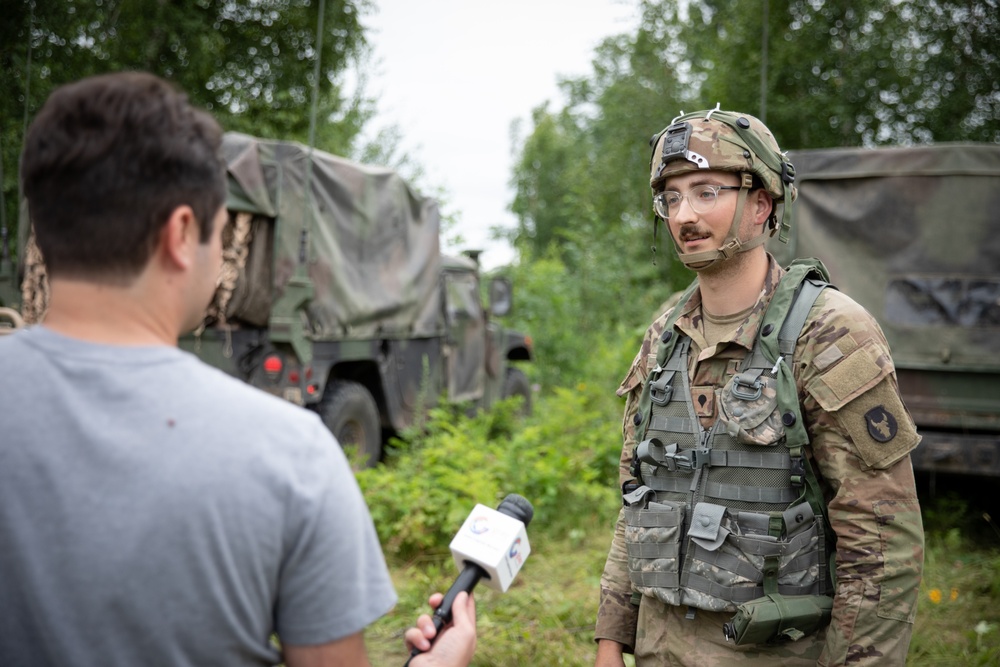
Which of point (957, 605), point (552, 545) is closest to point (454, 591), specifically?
point (957, 605)

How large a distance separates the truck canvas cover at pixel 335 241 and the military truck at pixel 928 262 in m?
3.47

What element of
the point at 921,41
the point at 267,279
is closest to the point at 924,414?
the point at 267,279

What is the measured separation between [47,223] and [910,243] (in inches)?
238

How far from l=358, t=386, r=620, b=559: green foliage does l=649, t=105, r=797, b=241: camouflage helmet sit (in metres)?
3.27

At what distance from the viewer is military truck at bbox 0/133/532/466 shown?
21.1 ft

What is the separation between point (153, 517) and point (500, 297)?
9.24 metres

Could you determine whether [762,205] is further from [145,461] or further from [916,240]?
[916,240]

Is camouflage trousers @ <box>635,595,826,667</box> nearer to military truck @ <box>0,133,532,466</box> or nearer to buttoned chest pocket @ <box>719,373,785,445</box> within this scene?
buttoned chest pocket @ <box>719,373,785,445</box>

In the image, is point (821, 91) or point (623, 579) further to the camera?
point (821, 91)

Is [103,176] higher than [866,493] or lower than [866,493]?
higher

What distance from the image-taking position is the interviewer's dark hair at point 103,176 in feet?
3.79

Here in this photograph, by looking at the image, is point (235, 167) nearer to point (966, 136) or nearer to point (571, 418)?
point (571, 418)

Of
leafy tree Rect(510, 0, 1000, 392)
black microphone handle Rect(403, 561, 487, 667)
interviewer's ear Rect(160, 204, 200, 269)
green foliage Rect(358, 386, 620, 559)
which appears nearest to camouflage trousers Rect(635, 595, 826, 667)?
black microphone handle Rect(403, 561, 487, 667)

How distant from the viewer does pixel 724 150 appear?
225 cm
